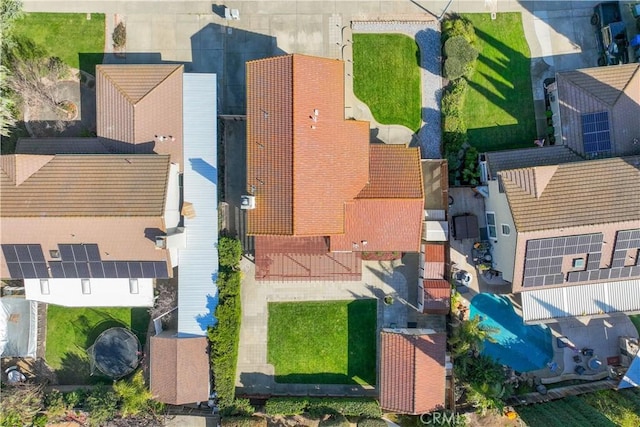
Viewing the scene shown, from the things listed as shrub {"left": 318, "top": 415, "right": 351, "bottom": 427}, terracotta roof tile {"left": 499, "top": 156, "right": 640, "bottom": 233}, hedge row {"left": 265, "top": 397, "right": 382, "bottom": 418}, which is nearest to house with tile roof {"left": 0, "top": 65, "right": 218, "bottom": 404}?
hedge row {"left": 265, "top": 397, "right": 382, "bottom": 418}

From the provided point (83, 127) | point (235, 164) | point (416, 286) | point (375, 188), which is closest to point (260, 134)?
point (235, 164)

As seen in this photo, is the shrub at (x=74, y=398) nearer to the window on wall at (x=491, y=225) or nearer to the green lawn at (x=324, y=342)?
the green lawn at (x=324, y=342)

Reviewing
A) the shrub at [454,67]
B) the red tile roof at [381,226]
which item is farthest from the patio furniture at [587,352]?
the shrub at [454,67]

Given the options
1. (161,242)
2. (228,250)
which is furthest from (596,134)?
(161,242)

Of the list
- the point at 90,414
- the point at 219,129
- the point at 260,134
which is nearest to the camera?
the point at 260,134

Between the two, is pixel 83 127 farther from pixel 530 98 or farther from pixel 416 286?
pixel 530 98
